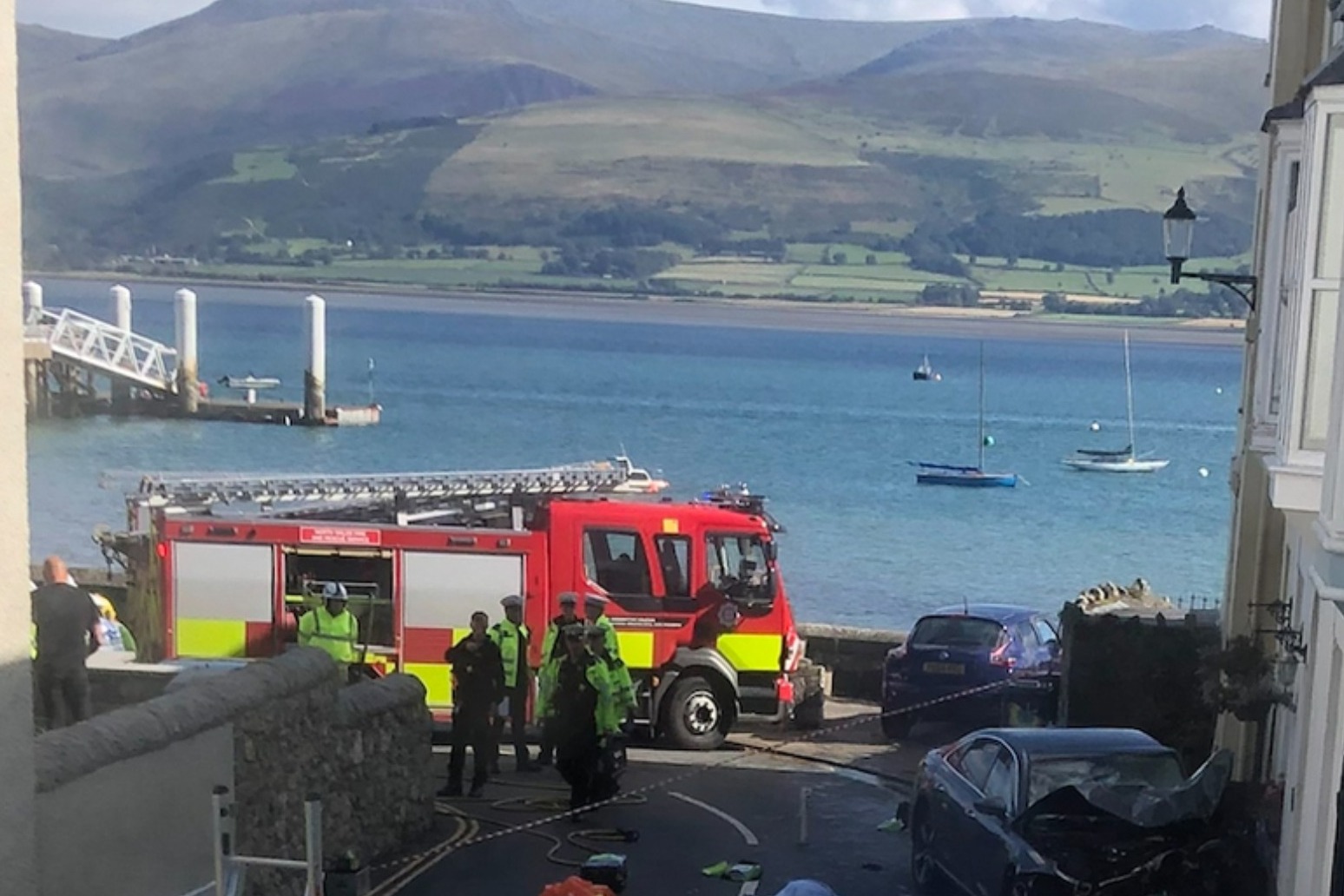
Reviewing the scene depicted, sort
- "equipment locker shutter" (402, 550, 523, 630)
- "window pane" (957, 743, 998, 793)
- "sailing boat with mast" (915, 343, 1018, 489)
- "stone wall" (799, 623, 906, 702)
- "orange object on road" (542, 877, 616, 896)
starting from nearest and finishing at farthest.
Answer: "orange object on road" (542, 877, 616, 896), "window pane" (957, 743, 998, 793), "equipment locker shutter" (402, 550, 523, 630), "stone wall" (799, 623, 906, 702), "sailing boat with mast" (915, 343, 1018, 489)

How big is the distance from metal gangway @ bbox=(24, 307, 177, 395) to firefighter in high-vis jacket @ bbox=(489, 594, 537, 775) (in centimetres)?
6570

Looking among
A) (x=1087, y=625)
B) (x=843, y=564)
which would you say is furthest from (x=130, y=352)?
(x=1087, y=625)

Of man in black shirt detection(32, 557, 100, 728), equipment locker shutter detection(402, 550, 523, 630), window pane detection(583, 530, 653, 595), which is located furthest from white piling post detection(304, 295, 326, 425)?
man in black shirt detection(32, 557, 100, 728)

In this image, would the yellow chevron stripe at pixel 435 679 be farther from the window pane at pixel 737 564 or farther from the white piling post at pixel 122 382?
the white piling post at pixel 122 382

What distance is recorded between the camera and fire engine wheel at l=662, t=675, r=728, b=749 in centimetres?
1656

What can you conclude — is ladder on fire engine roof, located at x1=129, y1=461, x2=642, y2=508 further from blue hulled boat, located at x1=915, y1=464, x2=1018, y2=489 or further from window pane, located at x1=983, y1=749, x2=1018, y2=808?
blue hulled boat, located at x1=915, y1=464, x2=1018, y2=489

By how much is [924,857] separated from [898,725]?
520cm

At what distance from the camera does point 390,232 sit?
199625 mm

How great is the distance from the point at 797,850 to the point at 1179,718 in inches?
149

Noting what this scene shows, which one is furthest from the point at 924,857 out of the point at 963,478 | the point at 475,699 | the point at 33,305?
the point at 963,478

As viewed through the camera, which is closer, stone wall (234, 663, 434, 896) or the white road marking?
stone wall (234, 663, 434, 896)

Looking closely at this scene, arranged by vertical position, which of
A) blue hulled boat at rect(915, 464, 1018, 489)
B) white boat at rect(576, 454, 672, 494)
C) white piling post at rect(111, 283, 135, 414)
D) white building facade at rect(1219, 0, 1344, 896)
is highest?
white building facade at rect(1219, 0, 1344, 896)

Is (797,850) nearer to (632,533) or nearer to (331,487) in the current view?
(632,533)

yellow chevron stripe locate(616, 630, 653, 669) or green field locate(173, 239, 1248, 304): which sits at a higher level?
green field locate(173, 239, 1248, 304)
